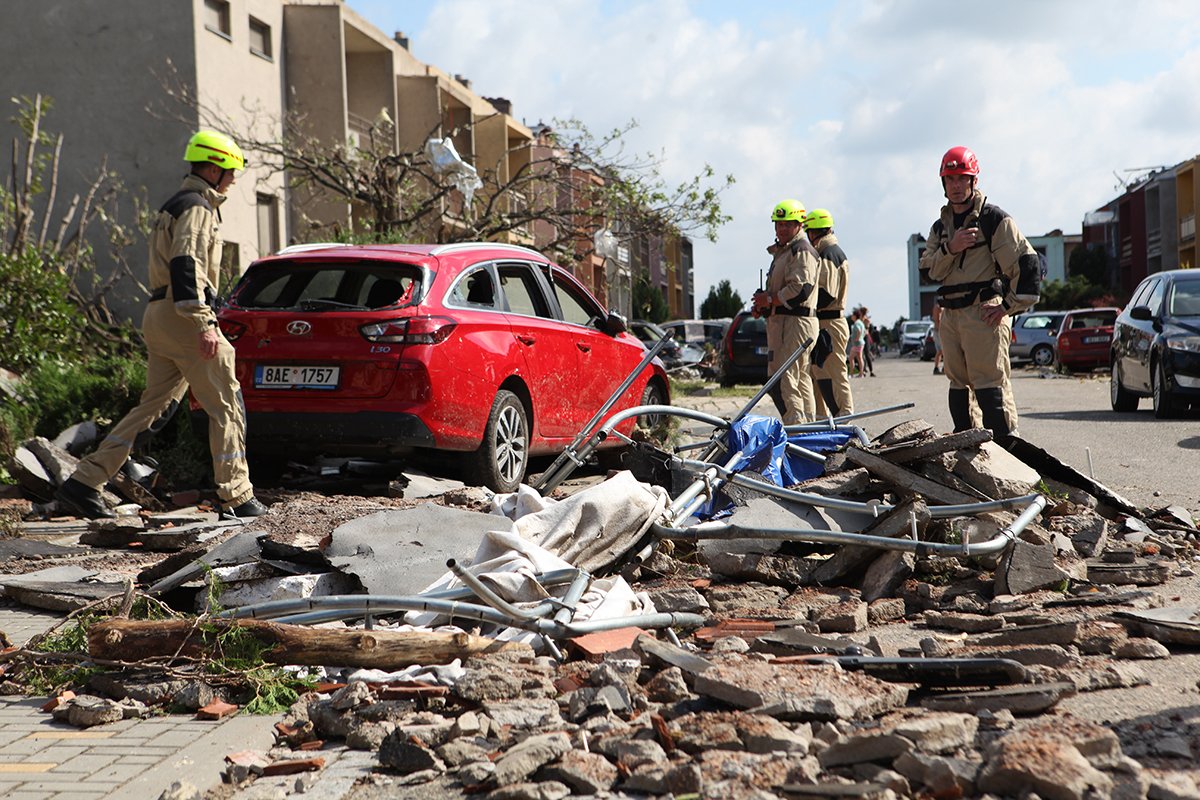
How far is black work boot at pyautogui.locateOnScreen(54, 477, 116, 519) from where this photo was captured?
913 cm

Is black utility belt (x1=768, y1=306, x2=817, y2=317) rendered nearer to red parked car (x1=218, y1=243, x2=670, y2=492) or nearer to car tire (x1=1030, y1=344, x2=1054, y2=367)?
red parked car (x1=218, y1=243, x2=670, y2=492)

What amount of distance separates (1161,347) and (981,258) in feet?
29.3

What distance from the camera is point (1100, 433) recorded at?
14891 millimetres

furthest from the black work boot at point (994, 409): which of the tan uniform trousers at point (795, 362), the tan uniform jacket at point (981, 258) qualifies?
the tan uniform trousers at point (795, 362)

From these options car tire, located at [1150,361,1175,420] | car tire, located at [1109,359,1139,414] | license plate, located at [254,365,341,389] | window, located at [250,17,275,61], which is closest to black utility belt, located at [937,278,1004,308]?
license plate, located at [254,365,341,389]

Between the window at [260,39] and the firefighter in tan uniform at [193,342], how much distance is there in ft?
73.4

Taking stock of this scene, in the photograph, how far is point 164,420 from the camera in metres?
9.67

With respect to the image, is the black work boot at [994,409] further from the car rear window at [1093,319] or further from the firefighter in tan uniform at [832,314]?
the car rear window at [1093,319]

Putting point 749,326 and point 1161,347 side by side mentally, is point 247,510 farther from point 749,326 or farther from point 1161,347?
point 749,326

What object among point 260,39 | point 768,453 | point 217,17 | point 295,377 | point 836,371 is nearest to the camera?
point 768,453

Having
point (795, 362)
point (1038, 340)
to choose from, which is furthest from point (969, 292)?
point (1038, 340)

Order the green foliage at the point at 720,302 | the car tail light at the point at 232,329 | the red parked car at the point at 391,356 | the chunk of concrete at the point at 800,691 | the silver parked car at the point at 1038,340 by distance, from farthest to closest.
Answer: the green foliage at the point at 720,302, the silver parked car at the point at 1038,340, the car tail light at the point at 232,329, the red parked car at the point at 391,356, the chunk of concrete at the point at 800,691

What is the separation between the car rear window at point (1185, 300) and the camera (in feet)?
56.8

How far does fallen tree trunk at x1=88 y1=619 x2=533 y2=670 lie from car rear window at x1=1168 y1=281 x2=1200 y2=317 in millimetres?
14656
